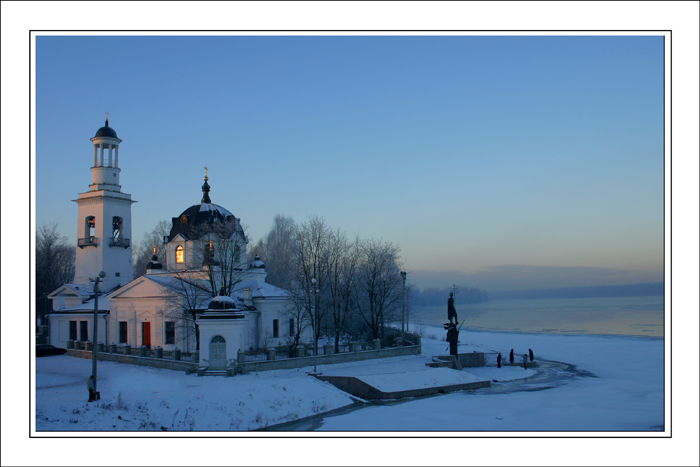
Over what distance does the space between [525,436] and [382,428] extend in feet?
19.1

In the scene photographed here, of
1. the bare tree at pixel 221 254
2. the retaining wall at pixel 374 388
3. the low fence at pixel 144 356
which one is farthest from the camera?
the bare tree at pixel 221 254

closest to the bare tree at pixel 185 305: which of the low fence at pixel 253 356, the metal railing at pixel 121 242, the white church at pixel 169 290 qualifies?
the white church at pixel 169 290

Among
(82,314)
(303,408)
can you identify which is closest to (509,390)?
(303,408)

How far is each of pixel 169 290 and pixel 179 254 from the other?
6131 millimetres

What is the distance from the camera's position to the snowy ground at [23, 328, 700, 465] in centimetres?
1834

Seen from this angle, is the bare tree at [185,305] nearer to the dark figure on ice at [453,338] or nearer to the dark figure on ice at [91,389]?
the dark figure on ice at [91,389]

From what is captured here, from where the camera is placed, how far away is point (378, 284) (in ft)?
149

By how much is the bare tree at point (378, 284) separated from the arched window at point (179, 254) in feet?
44.7

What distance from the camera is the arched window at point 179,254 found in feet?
139

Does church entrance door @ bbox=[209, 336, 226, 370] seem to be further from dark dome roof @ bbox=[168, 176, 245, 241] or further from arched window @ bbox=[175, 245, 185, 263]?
arched window @ bbox=[175, 245, 185, 263]

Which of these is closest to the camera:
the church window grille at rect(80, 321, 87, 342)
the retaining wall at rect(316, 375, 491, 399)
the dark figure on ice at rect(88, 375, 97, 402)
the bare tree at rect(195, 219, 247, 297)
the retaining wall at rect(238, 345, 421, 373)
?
the dark figure on ice at rect(88, 375, 97, 402)

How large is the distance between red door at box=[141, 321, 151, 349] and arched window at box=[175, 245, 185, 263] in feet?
19.1

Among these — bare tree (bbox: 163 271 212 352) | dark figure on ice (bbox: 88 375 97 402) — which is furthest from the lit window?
dark figure on ice (bbox: 88 375 97 402)

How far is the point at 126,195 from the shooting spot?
147ft
